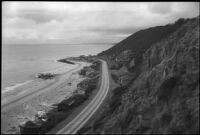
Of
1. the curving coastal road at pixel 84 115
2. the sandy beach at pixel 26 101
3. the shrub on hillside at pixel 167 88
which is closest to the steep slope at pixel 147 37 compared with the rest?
the curving coastal road at pixel 84 115

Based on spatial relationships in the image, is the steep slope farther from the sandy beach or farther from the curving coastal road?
the sandy beach

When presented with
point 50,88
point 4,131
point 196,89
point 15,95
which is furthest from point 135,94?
point 50,88

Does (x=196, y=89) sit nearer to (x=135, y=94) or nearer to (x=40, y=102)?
(x=135, y=94)

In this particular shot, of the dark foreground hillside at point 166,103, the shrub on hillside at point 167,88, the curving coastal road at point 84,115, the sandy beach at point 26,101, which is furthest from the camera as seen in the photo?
the sandy beach at point 26,101

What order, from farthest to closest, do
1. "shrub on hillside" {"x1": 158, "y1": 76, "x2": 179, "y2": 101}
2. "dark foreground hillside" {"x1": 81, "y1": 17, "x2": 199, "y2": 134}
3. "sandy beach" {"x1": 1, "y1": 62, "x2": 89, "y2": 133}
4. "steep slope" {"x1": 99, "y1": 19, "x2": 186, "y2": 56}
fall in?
"steep slope" {"x1": 99, "y1": 19, "x2": 186, "y2": 56} < "sandy beach" {"x1": 1, "y1": 62, "x2": 89, "y2": 133} < "shrub on hillside" {"x1": 158, "y1": 76, "x2": 179, "y2": 101} < "dark foreground hillside" {"x1": 81, "y1": 17, "x2": 199, "y2": 134}

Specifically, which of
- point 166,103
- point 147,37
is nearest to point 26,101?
point 166,103

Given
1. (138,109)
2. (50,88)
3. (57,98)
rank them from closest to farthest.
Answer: (138,109) → (57,98) → (50,88)

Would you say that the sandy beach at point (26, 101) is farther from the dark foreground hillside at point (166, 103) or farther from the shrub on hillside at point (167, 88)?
the shrub on hillside at point (167, 88)

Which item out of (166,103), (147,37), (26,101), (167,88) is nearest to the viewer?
(166,103)

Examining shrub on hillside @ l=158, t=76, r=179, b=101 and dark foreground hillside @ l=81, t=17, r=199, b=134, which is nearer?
dark foreground hillside @ l=81, t=17, r=199, b=134

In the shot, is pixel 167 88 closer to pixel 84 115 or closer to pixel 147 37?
pixel 84 115

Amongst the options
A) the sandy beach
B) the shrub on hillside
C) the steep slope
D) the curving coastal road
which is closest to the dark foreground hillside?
the shrub on hillside
